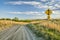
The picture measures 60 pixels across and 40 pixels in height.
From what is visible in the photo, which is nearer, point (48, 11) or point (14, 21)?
point (48, 11)

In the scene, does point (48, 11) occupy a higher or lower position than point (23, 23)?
higher

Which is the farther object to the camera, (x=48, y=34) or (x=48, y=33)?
(x=48, y=33)

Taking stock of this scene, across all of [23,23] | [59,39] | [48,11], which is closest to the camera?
[59,39]

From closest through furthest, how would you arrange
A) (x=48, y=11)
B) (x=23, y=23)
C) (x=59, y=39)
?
(x=59, y=39) < (x=48, y=11) < (x=23, y=23)

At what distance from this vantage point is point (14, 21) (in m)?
69.6

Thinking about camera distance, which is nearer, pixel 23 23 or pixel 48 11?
pixel 48 11

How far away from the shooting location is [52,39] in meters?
17.5

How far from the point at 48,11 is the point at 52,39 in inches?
1042

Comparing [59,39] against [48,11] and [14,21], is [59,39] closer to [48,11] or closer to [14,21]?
[48,11]

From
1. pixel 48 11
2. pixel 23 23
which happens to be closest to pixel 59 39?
pixel 48 11

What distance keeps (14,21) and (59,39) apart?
52.9m

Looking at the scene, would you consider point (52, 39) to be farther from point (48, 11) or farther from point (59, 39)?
point (48, 11)

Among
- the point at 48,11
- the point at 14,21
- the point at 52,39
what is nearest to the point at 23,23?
the point at 14,21

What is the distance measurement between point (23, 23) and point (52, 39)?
4992 centimetres
